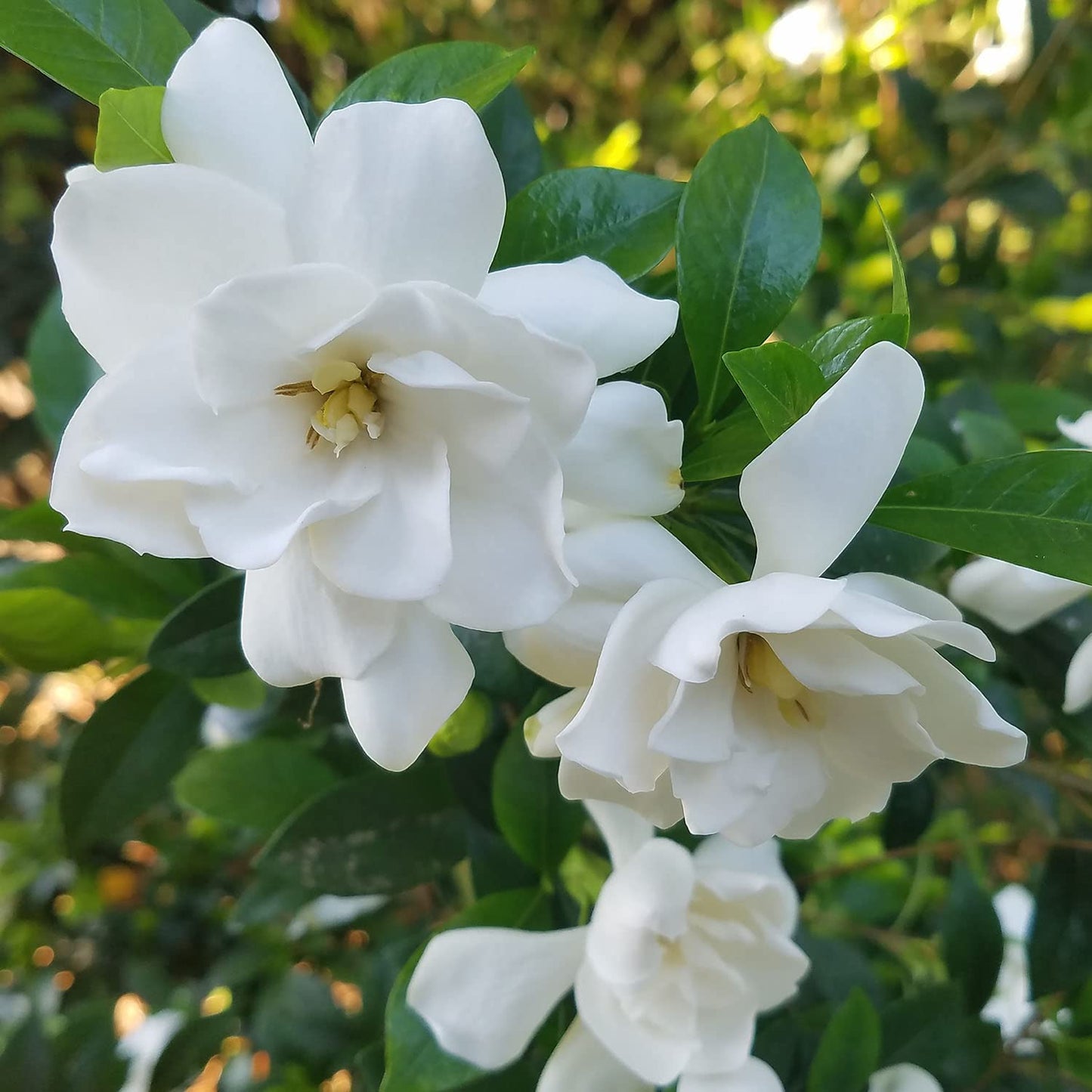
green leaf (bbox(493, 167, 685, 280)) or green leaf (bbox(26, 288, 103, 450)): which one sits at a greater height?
green leaf (bbox(493, 167, 685, 280))

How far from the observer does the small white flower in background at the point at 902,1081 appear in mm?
679

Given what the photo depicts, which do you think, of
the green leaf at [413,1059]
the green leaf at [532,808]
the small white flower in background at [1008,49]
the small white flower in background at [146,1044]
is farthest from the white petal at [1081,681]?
the small white flower in background at [1008,49]

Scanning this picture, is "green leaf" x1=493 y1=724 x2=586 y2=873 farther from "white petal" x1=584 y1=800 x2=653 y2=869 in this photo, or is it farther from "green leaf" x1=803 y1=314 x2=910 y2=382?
"green leaf" x1=803 y1=314 x2=910 y2=382

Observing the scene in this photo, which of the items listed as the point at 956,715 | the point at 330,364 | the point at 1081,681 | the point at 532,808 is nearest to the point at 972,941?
the point at 1081,681

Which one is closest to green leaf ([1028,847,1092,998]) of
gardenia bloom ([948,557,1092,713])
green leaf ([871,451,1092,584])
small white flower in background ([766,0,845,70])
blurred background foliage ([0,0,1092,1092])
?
blurred background foliage ([0,0,1092,1092])

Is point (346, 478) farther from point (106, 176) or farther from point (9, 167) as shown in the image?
point (9, 167)

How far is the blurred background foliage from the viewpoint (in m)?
0.69

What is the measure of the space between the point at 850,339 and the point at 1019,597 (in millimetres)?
331

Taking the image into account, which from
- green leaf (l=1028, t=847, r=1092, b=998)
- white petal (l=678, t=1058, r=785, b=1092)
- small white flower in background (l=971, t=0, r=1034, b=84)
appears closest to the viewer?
white petal (l=678, t=1058, r=785, b=1092)

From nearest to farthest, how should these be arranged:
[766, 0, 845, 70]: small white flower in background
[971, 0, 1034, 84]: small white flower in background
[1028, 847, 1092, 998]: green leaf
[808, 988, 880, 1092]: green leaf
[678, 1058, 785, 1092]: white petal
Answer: [678, 1058, 785, 1092]: white petal, [808, 988, 880, 1092]: green leaf, [1028, 847, 1092, 998]: green leaf, [971, 0, 1034, 84]: small white flower in background, [766, 0, 845, 70]: small white flower in background

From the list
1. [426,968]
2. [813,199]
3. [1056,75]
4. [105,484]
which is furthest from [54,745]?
[1056,75]

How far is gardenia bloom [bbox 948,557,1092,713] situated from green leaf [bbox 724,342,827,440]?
0.31m

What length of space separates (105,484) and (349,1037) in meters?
0.91

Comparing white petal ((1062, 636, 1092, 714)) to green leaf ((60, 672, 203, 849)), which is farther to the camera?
green leaf ((60, 672, 203, 849))
